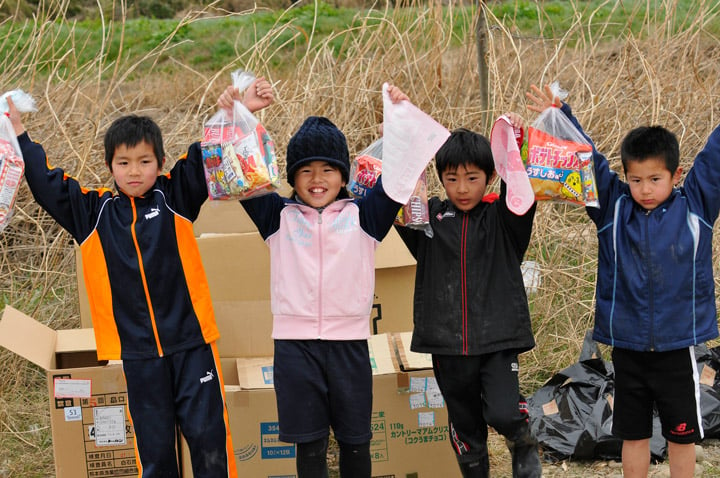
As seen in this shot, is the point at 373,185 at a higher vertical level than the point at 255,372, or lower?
higher

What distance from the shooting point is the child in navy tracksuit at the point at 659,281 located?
110 inches

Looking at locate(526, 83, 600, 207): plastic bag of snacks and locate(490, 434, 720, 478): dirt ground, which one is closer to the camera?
locate(526, 83, 600, 207): plastic bag of snacks

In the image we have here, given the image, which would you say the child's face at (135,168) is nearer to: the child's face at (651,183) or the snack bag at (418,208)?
the snack bag at (418,208)

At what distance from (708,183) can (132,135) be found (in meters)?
2.06

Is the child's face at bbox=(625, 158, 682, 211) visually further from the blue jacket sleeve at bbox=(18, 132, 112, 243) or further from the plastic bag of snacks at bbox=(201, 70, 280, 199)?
the blue jacket sleeve at bbox=(18, 132, 112, 243)

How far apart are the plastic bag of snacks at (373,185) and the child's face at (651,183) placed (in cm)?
76

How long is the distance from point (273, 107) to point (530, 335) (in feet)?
10.3

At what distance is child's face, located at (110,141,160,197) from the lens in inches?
112

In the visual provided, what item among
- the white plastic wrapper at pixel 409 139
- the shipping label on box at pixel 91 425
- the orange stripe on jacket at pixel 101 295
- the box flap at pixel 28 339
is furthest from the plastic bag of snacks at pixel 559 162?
the box flap at pixel 28 339

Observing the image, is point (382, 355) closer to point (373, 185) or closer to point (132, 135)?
point (373, 185)

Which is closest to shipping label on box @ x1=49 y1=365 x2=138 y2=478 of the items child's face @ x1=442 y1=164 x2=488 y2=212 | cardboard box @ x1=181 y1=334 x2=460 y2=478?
cardboard box @ x1=181 y1=334 x2=460 y2=478

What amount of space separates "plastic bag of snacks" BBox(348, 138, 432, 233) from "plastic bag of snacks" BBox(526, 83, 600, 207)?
15.1 inches

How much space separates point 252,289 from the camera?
145 inches

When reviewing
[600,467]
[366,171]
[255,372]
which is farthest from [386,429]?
[366,171]
